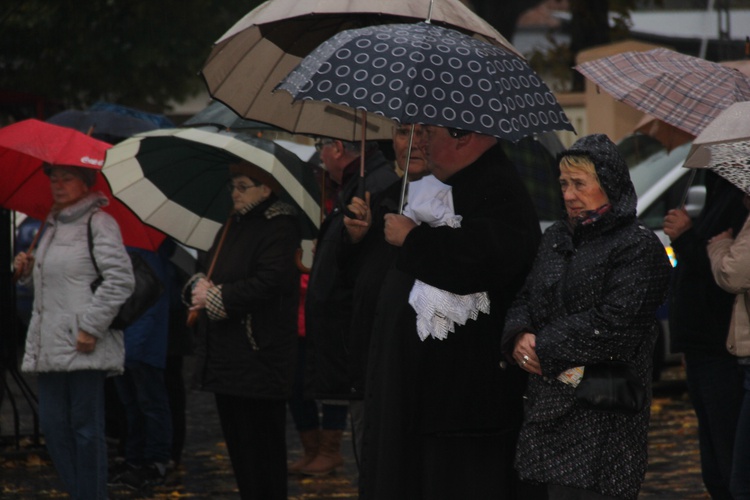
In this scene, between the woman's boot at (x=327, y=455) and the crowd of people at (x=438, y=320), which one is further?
the woman's boot at (x=327, y=455)

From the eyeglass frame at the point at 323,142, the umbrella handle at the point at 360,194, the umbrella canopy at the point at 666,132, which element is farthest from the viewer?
the umbrella canopy at the point at 666,132

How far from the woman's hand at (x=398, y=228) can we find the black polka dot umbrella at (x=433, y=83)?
552 millimetres

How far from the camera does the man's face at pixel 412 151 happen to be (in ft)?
19.3

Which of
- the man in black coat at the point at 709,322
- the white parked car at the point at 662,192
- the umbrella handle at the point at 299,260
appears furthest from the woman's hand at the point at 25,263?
the white parked car at the point at 662,192

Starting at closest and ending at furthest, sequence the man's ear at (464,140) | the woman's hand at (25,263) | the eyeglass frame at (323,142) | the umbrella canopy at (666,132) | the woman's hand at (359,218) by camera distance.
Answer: the man's ear at (464,140) < the woman's hand at (359,218) < the woman's hand at (25,263) < the eyeglass frame at (323,142) < the umbrella canopy at (666,132)

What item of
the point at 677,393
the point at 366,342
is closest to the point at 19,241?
the point at 677,393

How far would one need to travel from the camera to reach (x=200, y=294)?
7172 mm

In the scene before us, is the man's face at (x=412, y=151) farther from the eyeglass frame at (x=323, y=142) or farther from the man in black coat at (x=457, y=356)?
the eyeglass frame at (x=323, y=142)

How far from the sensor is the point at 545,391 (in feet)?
17.1

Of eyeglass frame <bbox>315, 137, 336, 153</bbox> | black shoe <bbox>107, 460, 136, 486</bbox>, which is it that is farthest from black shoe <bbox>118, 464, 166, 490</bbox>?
eyeglass frame <bbox>315, 137, 336, 153</bbox>

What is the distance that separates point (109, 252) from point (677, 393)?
22.6 feet

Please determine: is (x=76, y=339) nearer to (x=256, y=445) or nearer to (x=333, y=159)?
(x=256, y=445)

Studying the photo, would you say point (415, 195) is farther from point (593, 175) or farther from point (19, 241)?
point (19, 241)

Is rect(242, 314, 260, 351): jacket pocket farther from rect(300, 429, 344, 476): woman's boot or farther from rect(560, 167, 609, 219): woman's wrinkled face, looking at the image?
rect(560, 167, 609, 219): woman's wrinkled face
